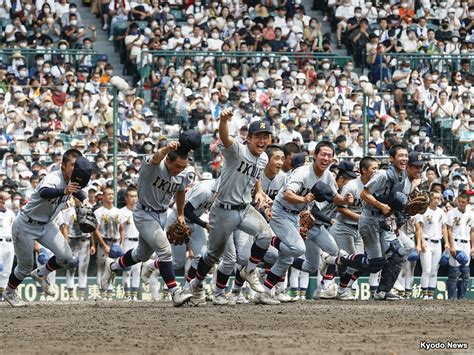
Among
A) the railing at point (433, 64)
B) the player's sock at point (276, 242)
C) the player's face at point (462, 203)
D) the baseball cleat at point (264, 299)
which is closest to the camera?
the baseball cleat at point (264, 299)

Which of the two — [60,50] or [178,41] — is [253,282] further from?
[178,41]

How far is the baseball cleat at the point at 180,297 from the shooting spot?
15.6m

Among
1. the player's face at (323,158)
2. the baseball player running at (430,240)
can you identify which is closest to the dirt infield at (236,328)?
the player's face at (323,158)

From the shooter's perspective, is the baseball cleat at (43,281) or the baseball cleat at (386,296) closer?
the baseball cleat at (43,281)

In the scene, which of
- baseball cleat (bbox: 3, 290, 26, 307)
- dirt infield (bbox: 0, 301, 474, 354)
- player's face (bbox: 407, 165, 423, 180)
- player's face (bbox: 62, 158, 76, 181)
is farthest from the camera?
player's face (bbox: 407, 165, 423, 180)

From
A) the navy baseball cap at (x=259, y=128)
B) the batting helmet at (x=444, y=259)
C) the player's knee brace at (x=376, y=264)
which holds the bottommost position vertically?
the batting helmet at (x=444, y=259)

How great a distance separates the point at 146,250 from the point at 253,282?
1.76 m

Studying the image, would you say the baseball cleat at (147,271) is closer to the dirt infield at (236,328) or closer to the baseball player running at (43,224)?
the dirt infield at (236,328)

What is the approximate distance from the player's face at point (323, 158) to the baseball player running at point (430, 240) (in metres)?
6.24

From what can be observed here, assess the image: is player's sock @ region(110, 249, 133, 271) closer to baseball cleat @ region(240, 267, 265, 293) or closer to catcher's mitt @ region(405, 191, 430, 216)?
baseball cleat @ region(240, 267, 265, 293)

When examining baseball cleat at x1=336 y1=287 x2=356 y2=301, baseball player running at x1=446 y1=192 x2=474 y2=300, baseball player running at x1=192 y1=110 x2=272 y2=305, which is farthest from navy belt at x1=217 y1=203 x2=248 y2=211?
baseball player running at x1=446 y1=192 x2=474 y2=300

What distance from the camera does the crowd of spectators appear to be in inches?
937

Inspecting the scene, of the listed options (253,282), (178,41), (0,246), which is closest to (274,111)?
(178,41)

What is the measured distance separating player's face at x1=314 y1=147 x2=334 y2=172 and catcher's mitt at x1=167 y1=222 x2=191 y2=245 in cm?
220
